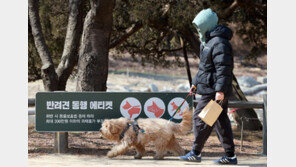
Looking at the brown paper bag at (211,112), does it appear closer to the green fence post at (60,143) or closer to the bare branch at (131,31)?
the green fence post at (60,143)

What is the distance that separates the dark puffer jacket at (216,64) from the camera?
6000 mm

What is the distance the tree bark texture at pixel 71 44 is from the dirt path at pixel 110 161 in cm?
318

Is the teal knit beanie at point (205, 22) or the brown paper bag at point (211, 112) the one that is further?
the teal knit beanie at point (205, 22)

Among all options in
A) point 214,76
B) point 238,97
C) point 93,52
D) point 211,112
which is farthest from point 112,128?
point 238,97

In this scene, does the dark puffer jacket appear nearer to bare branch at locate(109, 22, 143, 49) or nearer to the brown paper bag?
the brown paper bag

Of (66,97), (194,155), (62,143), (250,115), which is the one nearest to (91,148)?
(62,143)

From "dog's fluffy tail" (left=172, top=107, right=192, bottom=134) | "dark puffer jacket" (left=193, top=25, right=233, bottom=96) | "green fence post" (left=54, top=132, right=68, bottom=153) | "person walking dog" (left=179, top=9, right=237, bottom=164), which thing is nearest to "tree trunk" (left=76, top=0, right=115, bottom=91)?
"green fence post" (left=54, top=132, right=68, bottom=153)

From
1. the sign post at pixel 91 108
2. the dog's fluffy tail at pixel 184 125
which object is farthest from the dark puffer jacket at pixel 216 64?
the sign post at pixel 91 108

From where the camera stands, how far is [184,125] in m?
7.19

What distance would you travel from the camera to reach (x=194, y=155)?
656 cm

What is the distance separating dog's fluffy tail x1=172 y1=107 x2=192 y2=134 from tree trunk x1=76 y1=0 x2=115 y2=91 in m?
2.71

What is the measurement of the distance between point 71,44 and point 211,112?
5.33m

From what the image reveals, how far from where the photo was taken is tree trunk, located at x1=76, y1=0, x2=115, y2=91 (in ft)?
30.3

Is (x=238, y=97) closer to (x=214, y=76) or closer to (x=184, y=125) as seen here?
(x=184, y=125)
